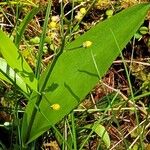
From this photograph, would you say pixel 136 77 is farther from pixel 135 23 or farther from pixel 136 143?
pixel 135 23

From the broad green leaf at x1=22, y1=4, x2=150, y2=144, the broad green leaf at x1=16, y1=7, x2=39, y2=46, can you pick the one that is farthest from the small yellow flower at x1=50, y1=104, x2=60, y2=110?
the broad green leaf at x1=16, y1=7, x2=39, y2=46

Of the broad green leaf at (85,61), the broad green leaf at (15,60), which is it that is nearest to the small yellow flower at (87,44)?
the broad green leaf at (85,61)

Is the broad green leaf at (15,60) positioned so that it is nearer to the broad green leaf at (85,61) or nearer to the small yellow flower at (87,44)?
the broad green leaf at (85,61)

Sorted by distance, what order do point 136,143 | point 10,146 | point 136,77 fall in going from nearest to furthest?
point 10,146 < point 136,143 < point 136,77

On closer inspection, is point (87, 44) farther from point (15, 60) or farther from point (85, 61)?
point (15, 60)

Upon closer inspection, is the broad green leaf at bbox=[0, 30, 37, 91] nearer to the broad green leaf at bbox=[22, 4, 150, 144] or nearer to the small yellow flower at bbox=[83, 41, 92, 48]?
the broad green leaf at bbox=[22, 4, 150, 144]

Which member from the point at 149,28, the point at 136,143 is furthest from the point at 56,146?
the point at 149,28
